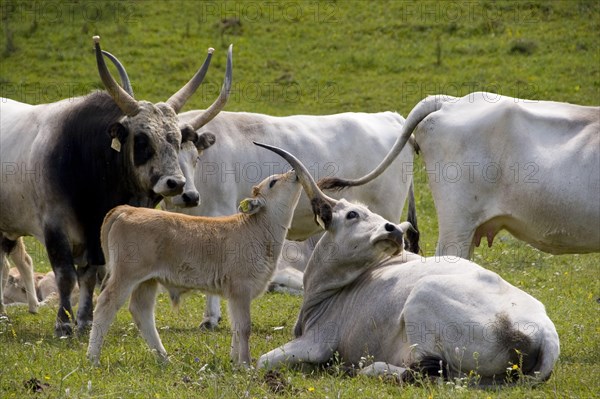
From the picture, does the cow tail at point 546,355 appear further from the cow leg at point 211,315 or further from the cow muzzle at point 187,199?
the cow leg at point 211,315

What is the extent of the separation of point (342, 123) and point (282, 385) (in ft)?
22.6

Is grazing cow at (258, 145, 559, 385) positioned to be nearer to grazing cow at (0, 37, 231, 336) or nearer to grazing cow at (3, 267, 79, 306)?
grazing cow at (0, 37, 231, 336)

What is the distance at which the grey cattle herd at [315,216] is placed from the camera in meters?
7.80

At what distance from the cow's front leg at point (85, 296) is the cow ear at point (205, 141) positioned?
1738 millimetres

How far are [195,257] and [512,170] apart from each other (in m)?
3.47

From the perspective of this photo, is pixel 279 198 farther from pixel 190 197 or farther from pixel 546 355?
pixel 546 355

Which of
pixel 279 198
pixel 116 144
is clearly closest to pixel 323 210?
pixel 279 198

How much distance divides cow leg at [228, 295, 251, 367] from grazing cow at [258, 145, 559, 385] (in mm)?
259

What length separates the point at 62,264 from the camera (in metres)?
10.5

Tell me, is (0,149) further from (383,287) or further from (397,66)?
(397,66)

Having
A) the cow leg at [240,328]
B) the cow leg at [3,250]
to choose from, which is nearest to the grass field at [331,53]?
the cow leg at [3,250]

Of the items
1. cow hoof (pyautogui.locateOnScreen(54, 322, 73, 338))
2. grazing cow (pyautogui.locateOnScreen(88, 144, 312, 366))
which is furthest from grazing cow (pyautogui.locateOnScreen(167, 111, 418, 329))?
grazing cow (pyautogui.locateOnScreen(88, 144, 312, 366))

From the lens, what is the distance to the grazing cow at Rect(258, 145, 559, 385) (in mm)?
7500

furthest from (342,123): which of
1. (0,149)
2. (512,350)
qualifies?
(512,350)
